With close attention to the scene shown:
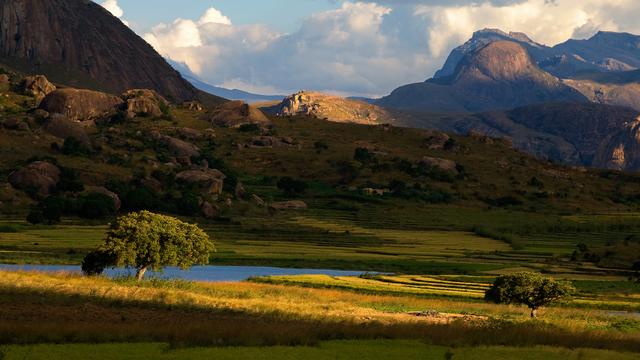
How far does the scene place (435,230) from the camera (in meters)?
169

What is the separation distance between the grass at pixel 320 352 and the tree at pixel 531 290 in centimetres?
2964

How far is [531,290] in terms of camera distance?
231 ft

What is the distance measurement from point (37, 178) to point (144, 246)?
9846 centimetres

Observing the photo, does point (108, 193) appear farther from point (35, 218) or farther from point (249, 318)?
→ point (249, 318)

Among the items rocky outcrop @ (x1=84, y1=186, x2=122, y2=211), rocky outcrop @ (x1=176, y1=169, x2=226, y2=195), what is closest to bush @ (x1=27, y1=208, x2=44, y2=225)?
rocky outcrop @ (x1=84, y1=186, x2=122, y2=211)

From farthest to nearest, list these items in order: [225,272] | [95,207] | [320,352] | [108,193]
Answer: [108,193]
[95,207]
[225,272]
[320,352]

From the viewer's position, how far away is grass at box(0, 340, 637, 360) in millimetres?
33969

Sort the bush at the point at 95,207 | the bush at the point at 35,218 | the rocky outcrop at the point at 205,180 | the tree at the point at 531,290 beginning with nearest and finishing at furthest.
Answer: the tree at the point at 531,290
the bush at the point at 35,218
the bush at the point at 95,207
the rocky outcrop at the point at 205,180

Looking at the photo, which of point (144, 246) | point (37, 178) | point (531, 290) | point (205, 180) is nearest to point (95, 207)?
point (37, 178)

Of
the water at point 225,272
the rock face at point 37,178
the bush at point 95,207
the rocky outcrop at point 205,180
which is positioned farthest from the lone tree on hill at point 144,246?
the rocky outcrop at point 205,180

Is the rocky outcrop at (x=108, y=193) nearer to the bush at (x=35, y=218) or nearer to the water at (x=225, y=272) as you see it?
the bush at (x=35, y=218)

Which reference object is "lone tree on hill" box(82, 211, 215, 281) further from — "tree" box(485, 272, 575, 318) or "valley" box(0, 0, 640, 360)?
"tree" box(485, 272, 575, 318)

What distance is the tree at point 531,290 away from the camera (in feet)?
229

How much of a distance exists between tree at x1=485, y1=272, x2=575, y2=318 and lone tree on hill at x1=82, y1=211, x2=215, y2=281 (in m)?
27.4
